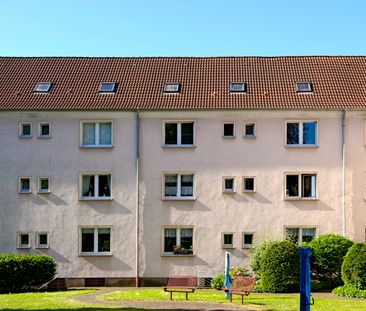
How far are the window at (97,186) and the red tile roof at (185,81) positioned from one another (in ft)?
12.1

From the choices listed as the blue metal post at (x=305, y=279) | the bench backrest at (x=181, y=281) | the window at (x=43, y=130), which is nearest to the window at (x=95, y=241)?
the window at (x=43, y=130)

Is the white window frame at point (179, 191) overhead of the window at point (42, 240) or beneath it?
overhead

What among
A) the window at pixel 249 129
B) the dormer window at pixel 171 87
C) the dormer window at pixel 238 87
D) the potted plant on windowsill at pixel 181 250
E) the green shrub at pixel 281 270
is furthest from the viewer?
the dormer window at pixel 171 87

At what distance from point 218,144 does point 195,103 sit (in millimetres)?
2506

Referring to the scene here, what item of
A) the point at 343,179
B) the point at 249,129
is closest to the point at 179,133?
the point at 249,129

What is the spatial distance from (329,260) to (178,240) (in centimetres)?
797

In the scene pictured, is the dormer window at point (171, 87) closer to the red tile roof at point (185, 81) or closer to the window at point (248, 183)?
Result: the red tile roof at point (185, 81)

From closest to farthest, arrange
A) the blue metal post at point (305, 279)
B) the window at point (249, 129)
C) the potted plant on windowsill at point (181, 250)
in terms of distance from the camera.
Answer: the blue metal post at point (305, 279)
the potted plant on windowsill at point (181, 250)
the window at point (249, 129)

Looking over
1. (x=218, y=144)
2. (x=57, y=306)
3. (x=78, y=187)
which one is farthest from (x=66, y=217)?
(x=57, y=306)

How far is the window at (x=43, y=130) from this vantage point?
35.9 m

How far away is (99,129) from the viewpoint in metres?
36.1

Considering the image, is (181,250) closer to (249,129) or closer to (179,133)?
(179,133)

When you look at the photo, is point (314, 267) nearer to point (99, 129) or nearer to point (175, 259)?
point (175, 259)

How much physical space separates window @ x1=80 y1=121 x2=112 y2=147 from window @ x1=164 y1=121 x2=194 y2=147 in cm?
305
